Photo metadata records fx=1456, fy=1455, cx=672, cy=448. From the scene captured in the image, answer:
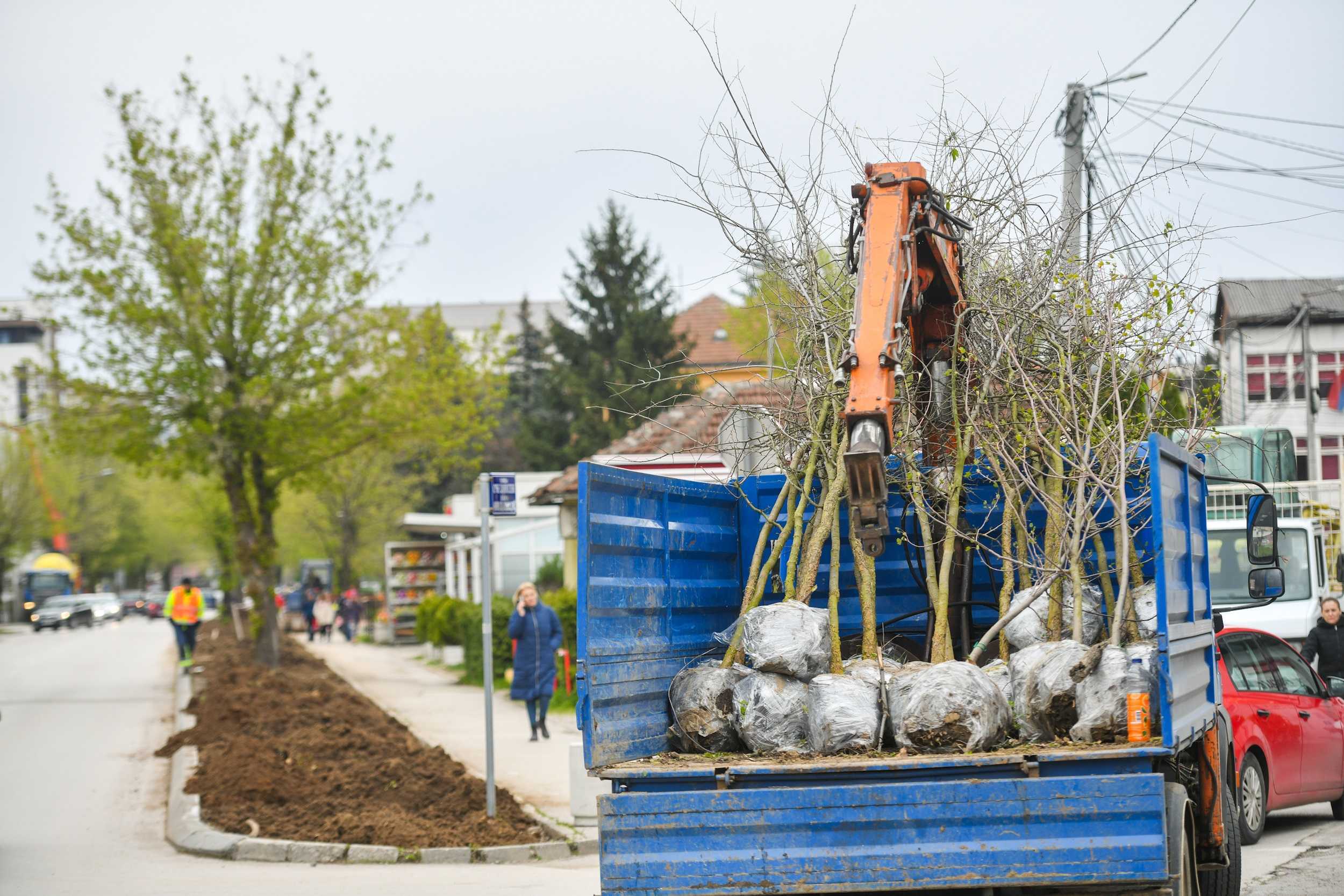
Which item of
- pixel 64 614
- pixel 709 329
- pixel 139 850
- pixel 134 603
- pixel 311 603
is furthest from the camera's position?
pixel 134 603

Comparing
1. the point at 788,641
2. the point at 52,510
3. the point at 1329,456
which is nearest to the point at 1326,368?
the point at 1329,456

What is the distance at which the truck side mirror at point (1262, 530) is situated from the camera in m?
7.63

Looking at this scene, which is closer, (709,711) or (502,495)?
(709,711)

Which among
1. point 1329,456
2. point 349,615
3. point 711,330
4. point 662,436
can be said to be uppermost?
point 711,330

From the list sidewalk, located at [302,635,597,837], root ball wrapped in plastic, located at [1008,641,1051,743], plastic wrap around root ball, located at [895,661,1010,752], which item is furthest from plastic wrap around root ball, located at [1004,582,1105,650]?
sidewalk, located at [302,635,597,837]

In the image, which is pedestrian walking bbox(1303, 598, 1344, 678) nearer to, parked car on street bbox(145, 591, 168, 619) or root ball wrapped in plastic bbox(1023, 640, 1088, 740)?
root ball wrapped in plastic bbox(1023, 640, 1088, 740)

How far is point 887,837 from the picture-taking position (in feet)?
16.4

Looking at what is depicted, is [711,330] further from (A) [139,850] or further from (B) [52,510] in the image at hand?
(A) [139,850]

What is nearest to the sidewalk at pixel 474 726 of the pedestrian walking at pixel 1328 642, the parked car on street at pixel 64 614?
the pedestrian walking at pixel 1328 642

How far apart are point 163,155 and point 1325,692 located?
18359 mm

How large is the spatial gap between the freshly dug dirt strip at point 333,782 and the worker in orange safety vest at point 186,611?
291 inches

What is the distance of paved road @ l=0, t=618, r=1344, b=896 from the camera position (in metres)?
9.05

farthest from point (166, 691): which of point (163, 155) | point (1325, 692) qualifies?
point (1325, 692)

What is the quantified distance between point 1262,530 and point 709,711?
3411 mm
